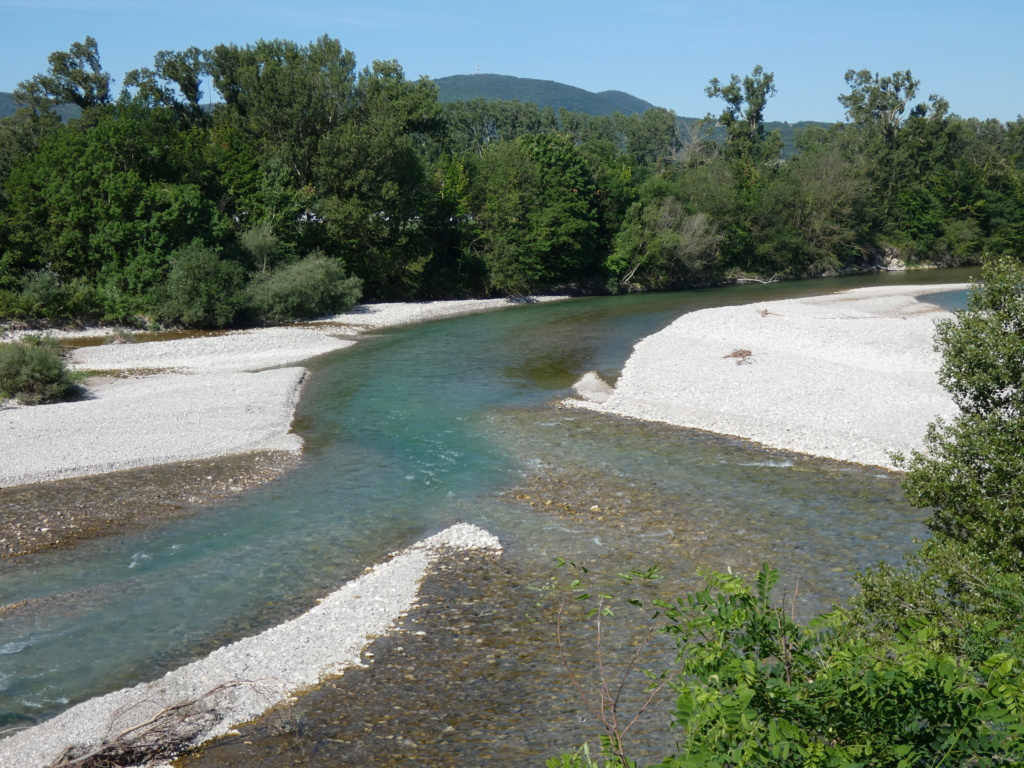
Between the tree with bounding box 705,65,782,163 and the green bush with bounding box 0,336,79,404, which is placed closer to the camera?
the green bush with bounding box 0,336,79,404

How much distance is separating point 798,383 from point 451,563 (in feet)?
50.6

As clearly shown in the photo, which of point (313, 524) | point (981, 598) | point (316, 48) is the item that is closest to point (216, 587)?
point (313, 524)

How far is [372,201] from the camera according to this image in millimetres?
51500

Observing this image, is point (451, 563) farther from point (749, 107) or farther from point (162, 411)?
point (749, 107)

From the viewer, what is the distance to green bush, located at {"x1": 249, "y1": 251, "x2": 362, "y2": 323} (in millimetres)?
44188

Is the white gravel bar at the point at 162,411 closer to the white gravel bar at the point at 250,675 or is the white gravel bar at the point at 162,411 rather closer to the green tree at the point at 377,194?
the white gravel bar at the point at 250,675

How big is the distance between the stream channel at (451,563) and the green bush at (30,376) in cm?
828

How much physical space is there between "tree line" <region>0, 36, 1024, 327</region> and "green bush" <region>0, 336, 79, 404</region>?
49.3ft

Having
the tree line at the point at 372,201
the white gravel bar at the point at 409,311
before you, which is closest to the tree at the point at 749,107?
the tree line at the point at 372,201

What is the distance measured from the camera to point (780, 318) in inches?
1528

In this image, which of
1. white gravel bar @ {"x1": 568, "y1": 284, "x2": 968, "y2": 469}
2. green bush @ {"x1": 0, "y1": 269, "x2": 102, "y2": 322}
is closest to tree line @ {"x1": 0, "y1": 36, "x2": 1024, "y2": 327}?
green bush @ {"x1": 0, "y1": 269, "x2": 102, "y2": 322}

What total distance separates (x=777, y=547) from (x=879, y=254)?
78.3 meters

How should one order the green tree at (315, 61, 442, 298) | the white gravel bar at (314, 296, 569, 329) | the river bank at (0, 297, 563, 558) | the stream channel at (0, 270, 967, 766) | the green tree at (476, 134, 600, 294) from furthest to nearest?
the green tree at (476, 134, 600, 294) < the green tree at (315, 61, 442, 298) < the white gravel bar at (314, 296, 569, 329) < the river bank at (0, 297, 563, 558) < the stream channel at (0, 270, 967, 766)

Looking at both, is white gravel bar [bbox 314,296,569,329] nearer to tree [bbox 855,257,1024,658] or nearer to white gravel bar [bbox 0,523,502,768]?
white gravel bar [bbox 0,523,502,768]
